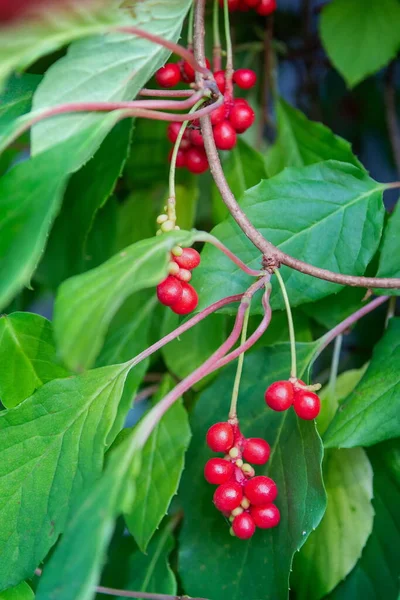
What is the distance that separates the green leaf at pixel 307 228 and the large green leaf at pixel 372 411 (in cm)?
8

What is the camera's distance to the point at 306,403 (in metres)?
0.42

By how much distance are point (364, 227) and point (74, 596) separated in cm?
35

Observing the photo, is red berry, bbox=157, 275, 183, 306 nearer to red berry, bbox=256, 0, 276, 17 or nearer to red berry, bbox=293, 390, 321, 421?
red berry, bbox=293, 390, 321, 421

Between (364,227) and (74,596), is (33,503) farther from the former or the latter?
(364,227)

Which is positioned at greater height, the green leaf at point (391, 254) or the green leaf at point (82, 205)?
the green leaf at point (82, 205)

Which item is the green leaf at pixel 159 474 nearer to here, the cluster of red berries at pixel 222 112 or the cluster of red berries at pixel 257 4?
the cluster of red berries at pixel 222 112

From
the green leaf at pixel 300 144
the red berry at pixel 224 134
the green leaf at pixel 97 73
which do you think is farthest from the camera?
the green leaf at pixel 300 144

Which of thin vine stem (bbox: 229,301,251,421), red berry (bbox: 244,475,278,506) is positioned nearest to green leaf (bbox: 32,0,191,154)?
thin vine stem (bbox: 229,301,251,421)

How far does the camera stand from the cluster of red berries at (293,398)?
413 mm

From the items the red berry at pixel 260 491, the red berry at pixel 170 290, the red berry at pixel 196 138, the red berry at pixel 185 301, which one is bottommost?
the red berry at pixel 260 491

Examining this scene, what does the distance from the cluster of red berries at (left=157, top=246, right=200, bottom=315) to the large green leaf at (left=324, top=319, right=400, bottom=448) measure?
161 millimetres

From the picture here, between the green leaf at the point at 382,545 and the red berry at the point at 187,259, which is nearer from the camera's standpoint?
the red berry at the point at 187,259

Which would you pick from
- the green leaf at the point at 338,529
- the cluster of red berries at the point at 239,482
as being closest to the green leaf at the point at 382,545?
the green leaf at the point at 338,529

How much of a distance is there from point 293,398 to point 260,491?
0.22 ft
